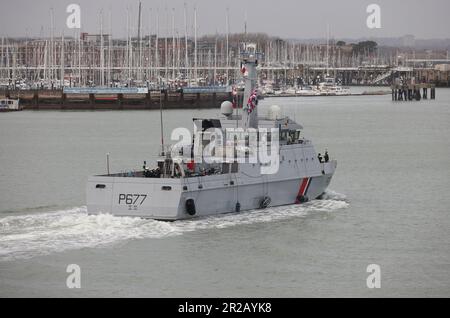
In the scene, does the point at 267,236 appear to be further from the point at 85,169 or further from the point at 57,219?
the point at 85,169

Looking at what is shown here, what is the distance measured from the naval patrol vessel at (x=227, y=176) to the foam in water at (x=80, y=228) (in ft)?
1.15

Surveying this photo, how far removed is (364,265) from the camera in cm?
2788

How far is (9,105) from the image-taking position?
100500 millimetres

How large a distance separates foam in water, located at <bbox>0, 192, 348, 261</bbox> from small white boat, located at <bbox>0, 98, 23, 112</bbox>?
6823cm

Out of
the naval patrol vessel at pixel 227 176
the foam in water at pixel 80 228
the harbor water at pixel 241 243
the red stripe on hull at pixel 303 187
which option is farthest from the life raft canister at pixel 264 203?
the red stripe on hull at pixel 303 187

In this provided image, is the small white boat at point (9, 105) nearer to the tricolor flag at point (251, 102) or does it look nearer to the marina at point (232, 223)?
the marina at point (232, 223)

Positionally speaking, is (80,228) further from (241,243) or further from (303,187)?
(303,187)

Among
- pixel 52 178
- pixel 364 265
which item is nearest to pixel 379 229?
pixel 364 265

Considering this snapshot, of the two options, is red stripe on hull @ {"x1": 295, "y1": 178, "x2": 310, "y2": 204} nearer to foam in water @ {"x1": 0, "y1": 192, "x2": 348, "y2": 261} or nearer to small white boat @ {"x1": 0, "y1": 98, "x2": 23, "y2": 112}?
foam in water @ {"x1": 0, "y1": 192, "x2": 348, "y2": 261}

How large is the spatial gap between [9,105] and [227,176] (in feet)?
234

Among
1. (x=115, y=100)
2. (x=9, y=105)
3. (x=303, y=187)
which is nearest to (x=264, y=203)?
(x=303, y=187)

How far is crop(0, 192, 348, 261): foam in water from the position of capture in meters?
28.5

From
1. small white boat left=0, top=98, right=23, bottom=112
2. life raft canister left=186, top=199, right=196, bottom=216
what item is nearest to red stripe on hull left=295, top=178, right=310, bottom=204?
life raft canister left=186, top=199, right=196, bottom=216

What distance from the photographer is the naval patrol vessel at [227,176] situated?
100ft
